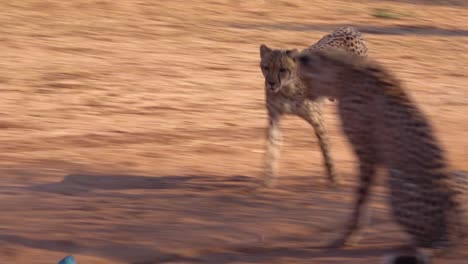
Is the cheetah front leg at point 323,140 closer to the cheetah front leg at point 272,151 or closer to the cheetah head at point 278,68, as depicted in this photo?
the cheetah front leg at point 272,151

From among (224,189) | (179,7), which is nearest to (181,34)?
(179,7)

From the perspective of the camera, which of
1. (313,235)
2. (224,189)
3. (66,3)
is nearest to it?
(313,235)

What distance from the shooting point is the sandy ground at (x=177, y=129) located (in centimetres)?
605

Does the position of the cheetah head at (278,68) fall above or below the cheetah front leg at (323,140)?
above

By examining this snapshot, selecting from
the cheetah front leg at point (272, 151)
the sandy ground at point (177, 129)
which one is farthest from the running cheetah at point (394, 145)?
the cheetah front leg at point (272, 151)

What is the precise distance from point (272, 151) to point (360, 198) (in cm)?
180

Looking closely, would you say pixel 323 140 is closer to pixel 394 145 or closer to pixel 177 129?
pixel 177 129

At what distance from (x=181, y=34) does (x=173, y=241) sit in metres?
8.64

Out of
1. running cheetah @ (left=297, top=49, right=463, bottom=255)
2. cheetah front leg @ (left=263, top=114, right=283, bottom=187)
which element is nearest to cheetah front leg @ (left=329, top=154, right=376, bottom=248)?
running cheetah @ (left=297, top=49, right=463, bottom=255)

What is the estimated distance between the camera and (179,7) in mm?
16203

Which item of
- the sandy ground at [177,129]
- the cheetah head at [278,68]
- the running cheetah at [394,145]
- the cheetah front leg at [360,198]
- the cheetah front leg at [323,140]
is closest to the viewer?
the running cheetah at [394,145]

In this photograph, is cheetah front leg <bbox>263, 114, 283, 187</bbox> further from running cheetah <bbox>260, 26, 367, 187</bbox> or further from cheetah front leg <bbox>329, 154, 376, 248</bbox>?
cheetah front leg <bbox>329, 154, 376, 248</bbox>

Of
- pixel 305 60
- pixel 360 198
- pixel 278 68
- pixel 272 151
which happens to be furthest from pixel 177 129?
pixel 360 198

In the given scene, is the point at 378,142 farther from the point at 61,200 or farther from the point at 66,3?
the point at 66,3
